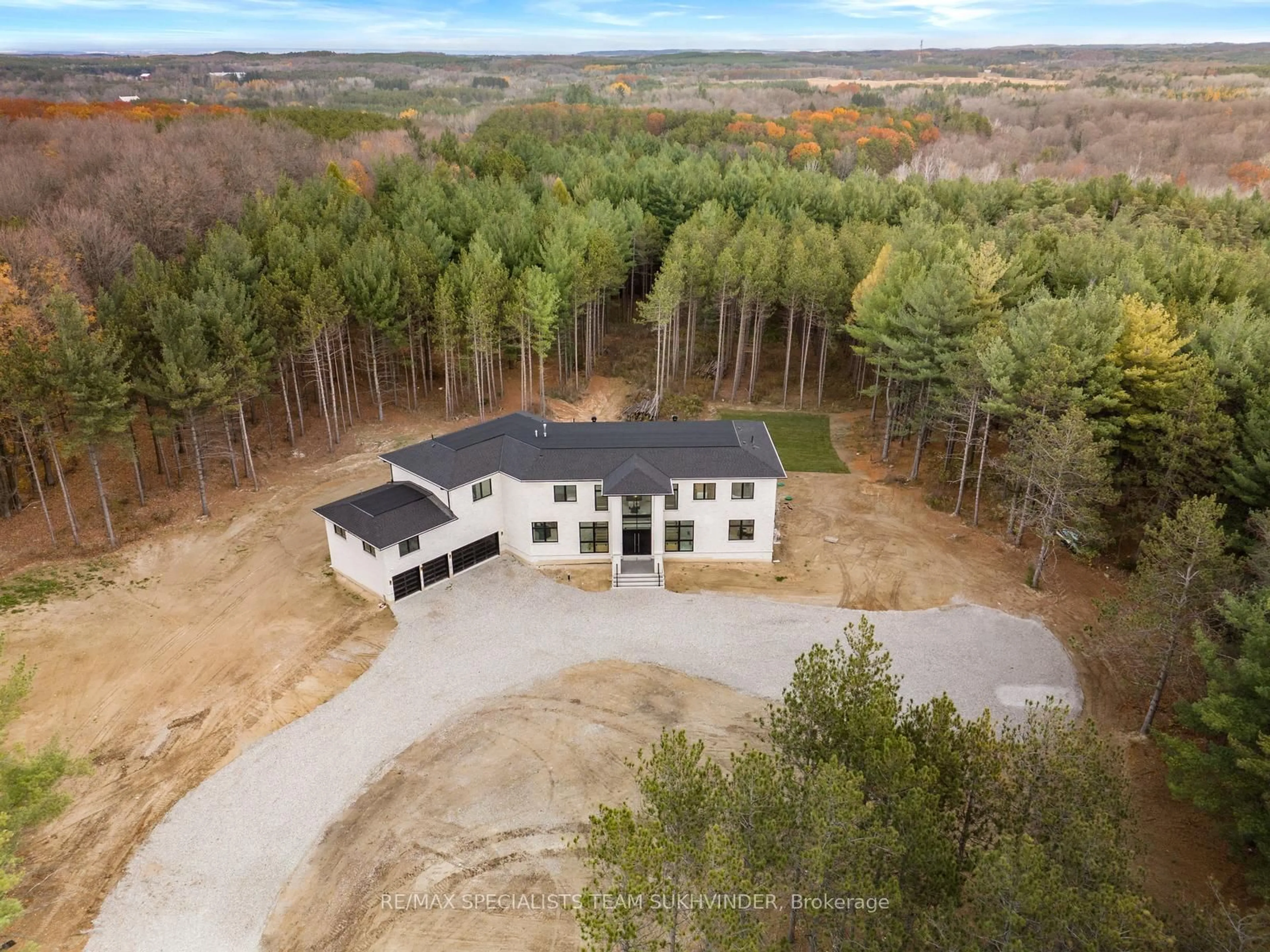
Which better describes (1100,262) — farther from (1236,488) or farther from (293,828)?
(293,828)

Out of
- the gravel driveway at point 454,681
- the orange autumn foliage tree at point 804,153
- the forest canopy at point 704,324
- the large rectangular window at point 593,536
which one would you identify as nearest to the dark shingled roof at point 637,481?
the large rectangular window at point 593,536

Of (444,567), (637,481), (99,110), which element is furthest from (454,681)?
(99,110)

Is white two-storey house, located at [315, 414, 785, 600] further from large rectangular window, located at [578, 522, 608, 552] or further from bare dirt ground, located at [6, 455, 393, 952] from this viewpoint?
bare dirt ground, located at [6, 455, 393, 952]

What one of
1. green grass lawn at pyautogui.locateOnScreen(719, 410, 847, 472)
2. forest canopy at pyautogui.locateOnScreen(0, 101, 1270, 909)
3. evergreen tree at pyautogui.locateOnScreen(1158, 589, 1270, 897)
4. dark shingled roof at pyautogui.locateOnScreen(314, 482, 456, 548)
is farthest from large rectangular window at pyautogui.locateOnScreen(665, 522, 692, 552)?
evergreen tree at pyautogui.locateOnScreen(1158, 589, 1270, 897)

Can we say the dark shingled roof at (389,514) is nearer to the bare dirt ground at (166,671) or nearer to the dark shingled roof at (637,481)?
the bare dirt ground at (166,671)

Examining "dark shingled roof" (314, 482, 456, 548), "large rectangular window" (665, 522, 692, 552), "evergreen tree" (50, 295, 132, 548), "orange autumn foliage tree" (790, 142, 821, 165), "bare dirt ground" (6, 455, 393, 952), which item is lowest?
"bare dirt ground" (6, 455, 393, 952)

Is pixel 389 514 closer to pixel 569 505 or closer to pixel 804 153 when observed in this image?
pixel 569 505
